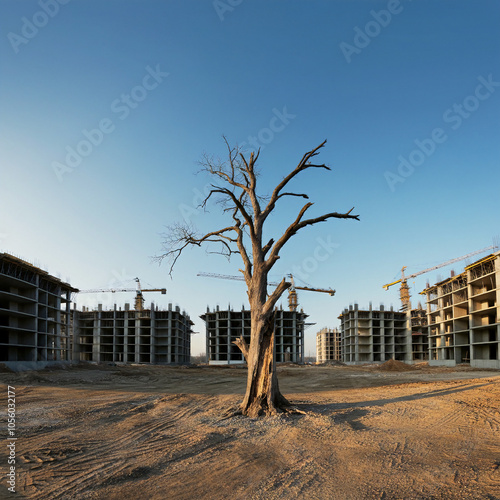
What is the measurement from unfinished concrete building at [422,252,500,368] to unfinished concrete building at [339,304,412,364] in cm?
1540

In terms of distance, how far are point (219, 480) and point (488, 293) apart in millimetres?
46829

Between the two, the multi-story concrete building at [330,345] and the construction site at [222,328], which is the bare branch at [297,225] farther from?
the multi-story concrete building at [330,345]

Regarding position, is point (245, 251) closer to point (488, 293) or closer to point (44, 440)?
point (44, 440)

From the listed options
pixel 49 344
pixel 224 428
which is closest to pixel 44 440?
pixel 224 428

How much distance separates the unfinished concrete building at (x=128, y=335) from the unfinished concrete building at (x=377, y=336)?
122ft

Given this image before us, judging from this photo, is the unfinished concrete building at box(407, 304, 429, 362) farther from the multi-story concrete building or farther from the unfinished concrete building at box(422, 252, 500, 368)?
the multi-story concrete building

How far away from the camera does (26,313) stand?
131 ft

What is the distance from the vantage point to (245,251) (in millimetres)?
11164

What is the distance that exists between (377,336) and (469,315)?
34.2 metres

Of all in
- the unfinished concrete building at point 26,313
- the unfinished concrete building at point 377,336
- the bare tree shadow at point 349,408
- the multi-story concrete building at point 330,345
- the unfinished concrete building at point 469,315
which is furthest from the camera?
the multi-story concrete building at point 330,345

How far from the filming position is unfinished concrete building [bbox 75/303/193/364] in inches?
2820

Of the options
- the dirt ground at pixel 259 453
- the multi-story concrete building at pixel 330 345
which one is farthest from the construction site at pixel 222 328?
the dirt ground at pixel 259 453

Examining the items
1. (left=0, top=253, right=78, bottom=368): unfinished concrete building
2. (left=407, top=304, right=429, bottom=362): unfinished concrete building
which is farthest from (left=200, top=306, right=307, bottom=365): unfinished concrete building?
(left=0, top=253, right=78, bottom=368): unfinished concrete building

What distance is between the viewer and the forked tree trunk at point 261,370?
9.78 metres
